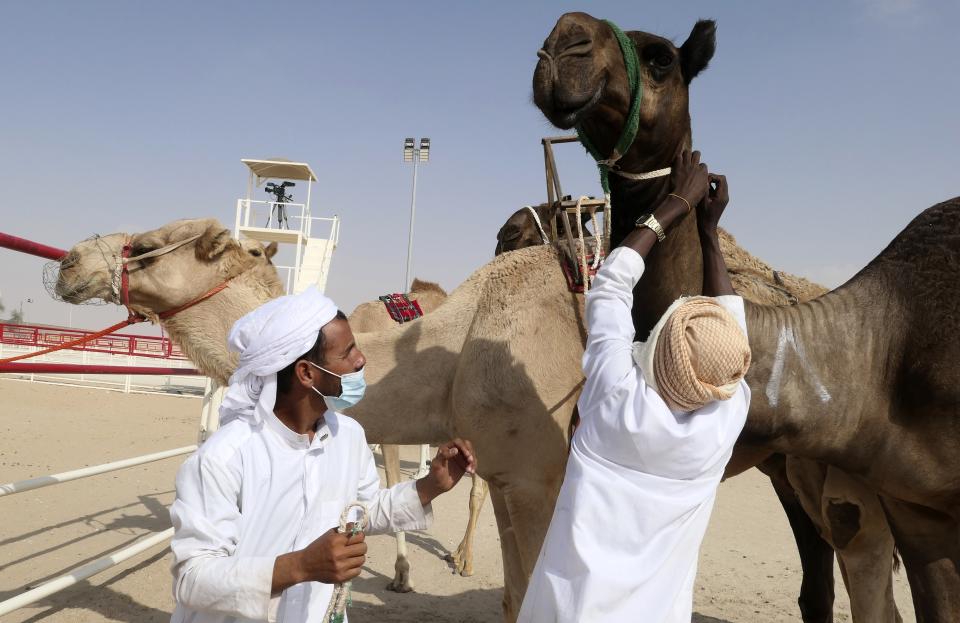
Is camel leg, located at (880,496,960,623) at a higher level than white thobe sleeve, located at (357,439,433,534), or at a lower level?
lower

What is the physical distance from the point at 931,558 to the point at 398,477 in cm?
518

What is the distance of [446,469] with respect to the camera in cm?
221

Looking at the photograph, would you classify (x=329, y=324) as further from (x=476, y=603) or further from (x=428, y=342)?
(x=476, y=603)

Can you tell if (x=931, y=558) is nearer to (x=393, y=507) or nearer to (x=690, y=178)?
(x=690, y=178)

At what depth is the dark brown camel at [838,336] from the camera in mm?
2559

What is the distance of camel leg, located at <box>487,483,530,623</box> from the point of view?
148 inches

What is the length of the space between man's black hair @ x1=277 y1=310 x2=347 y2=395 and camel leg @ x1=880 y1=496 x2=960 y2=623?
242 cm

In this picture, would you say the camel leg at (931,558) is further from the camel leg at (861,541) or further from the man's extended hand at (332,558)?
the man's extended hand at (332,558)

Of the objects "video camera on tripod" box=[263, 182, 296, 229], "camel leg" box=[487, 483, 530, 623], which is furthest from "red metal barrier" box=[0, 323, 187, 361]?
"camel leg" box=[487, 483, 530, 623]

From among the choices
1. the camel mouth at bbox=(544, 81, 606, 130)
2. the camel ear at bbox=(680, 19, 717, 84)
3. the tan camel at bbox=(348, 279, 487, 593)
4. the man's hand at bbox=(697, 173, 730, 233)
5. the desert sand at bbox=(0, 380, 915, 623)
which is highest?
the camel ear at bbox=(680, 19, 717, 84)

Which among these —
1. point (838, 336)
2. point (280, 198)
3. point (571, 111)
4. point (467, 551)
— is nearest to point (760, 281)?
point (838, 336)

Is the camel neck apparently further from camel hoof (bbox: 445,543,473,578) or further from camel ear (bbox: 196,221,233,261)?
camel hoof (bbox: 445,543,473,578)

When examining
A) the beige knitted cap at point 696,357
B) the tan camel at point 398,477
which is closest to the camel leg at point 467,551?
the tan camel at point 398,477

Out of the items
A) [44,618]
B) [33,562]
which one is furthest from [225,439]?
[33,562]
